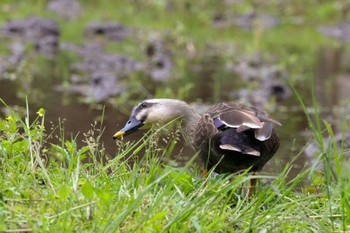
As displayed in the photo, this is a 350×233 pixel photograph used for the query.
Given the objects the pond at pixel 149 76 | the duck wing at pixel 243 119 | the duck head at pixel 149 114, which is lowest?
the pond at pixel 149 76

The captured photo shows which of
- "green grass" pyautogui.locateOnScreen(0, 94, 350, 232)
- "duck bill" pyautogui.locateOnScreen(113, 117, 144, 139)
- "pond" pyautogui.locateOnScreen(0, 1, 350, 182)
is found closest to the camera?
"green grass" pyautogui.locateOnScreen(0, 94, 350, 232)

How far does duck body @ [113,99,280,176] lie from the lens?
5102 mm

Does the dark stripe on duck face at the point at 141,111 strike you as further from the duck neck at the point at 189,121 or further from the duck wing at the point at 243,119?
the duck wing at the point at 243,119

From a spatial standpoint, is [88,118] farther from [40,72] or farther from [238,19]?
[238,19]

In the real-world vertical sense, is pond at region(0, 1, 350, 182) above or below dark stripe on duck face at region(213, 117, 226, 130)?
below

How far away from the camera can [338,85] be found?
13617 mm

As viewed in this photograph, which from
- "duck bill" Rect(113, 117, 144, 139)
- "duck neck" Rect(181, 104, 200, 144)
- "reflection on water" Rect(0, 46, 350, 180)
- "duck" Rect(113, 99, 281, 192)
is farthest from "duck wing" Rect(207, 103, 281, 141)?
"reflection on water" Rect(0, 46, 350, 180)

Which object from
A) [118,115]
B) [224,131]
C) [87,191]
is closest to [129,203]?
[87,191]

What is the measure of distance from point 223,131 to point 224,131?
0.02 meters

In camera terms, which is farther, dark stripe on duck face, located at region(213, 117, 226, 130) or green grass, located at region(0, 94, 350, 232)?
dark stripe on duck face, located at region(213, 117, 226, 130)

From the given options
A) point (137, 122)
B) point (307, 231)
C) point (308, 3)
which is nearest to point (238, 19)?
point (308, 3)

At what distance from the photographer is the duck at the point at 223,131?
5.11m

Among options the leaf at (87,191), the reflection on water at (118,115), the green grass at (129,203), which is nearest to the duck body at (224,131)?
the green grass at (129,203)

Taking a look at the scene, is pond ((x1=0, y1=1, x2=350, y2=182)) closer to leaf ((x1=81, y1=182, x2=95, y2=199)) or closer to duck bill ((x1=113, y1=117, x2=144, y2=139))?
duck bill ((x1=113, y1=117, x2=144, y2=139))
